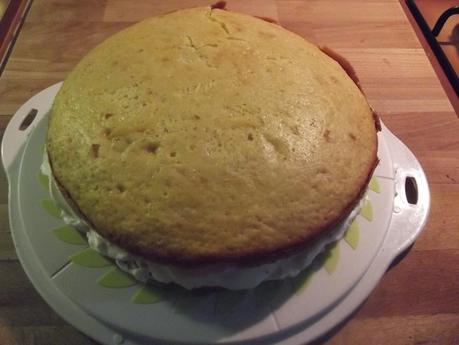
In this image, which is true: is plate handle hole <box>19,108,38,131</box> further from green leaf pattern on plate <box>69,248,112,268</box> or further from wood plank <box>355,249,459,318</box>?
wood plank <box>355,249,459,318</box>

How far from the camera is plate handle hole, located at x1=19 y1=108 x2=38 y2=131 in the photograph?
1055 millimetres

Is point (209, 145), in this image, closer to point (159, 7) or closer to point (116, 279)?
point (116, 279)

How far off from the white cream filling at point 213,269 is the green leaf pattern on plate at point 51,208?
0.09 m

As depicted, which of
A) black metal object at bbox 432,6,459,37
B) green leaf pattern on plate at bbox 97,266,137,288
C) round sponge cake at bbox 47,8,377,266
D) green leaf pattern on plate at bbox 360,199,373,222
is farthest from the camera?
black metal object at bbox 432,6,459,37

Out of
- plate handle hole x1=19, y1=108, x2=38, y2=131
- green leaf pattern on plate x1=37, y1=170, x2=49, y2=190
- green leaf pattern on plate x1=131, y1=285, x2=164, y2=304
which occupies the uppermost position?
plate handle hole x1=19, y1=108, x2=38, y2=131

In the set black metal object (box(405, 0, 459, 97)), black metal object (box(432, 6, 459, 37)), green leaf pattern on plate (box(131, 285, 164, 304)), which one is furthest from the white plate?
black metal object (box(432, 6, 459, 37))

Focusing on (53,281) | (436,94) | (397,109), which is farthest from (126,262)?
(436,94)

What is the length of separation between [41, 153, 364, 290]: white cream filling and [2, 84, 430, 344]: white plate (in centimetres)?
4

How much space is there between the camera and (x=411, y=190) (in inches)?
39.9

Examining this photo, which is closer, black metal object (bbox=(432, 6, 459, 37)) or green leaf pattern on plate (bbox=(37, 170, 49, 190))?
green leaf pattern on plate (bbox=(37, 170, 49, 190))

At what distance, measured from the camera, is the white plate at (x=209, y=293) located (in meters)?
0.76

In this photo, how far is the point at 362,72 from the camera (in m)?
1.27

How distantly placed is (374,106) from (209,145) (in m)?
0.63

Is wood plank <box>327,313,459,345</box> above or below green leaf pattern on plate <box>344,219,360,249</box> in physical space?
below
